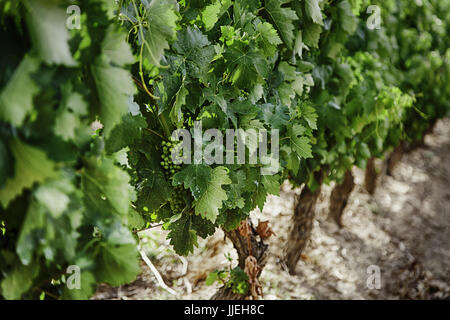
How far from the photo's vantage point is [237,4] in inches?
54.1

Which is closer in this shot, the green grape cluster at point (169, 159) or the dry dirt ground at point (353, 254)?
the green grape cluster at point (169, 159)

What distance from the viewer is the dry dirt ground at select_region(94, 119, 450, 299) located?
10.6 feet

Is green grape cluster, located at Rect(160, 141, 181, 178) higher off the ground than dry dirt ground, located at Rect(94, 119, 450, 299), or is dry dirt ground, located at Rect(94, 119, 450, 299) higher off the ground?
green grape cluster, located at Rect(160, 141, 181, 178)

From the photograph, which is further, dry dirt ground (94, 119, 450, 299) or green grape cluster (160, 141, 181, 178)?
dry dirt ground (94, 119, 450, 299)

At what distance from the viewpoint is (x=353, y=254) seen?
3.91m

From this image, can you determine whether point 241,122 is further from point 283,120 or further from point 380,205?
→ point 380,205

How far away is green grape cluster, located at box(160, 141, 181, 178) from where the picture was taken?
134cm

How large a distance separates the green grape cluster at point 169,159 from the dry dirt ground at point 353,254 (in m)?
1.23

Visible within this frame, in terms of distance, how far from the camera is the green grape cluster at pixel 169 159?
134 centimetres

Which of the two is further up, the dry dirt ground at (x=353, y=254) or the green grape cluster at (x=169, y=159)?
the green grape cluster at (x=169, y=159)

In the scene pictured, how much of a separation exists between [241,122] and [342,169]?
1.68 meters

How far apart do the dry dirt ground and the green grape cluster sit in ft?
4.03

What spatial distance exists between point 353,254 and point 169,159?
3.10 meters
